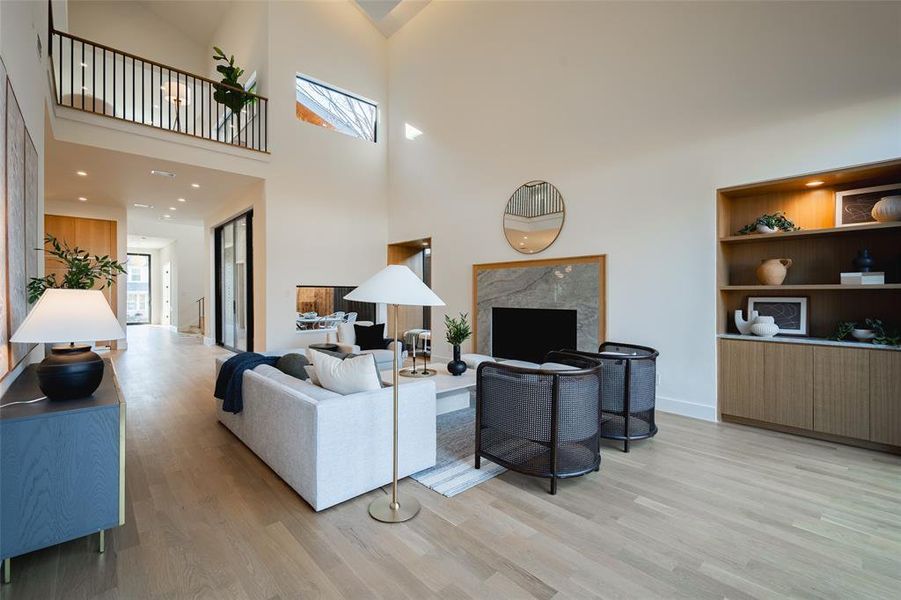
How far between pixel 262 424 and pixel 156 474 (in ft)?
2.46

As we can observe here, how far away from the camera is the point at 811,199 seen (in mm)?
3729

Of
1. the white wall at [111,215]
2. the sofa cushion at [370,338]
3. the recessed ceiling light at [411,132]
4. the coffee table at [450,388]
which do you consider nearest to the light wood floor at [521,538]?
the coffee table at [450,388]

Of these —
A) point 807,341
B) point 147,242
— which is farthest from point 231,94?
point 147,242

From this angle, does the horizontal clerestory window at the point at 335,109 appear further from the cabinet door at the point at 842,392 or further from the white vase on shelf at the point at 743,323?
the cabinet door at the point at 842,392

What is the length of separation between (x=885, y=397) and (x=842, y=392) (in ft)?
0.78

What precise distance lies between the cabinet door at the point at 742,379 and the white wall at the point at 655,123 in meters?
0.12

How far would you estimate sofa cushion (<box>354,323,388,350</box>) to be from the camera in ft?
19.9

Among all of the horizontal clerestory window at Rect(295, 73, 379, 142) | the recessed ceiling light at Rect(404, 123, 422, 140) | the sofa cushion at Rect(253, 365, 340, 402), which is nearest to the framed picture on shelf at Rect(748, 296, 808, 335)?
the sofa cushion at Rect(253, 365, 340, 402)

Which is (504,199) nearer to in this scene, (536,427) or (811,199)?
(811,199)

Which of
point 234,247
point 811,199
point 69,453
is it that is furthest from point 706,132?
point 234,247

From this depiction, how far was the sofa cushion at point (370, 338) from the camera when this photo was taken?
607cm

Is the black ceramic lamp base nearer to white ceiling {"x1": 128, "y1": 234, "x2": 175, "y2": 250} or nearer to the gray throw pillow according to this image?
the gray throw pillow

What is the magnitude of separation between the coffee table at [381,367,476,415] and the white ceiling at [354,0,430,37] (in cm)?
571

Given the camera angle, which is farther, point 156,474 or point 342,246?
point 342,246
